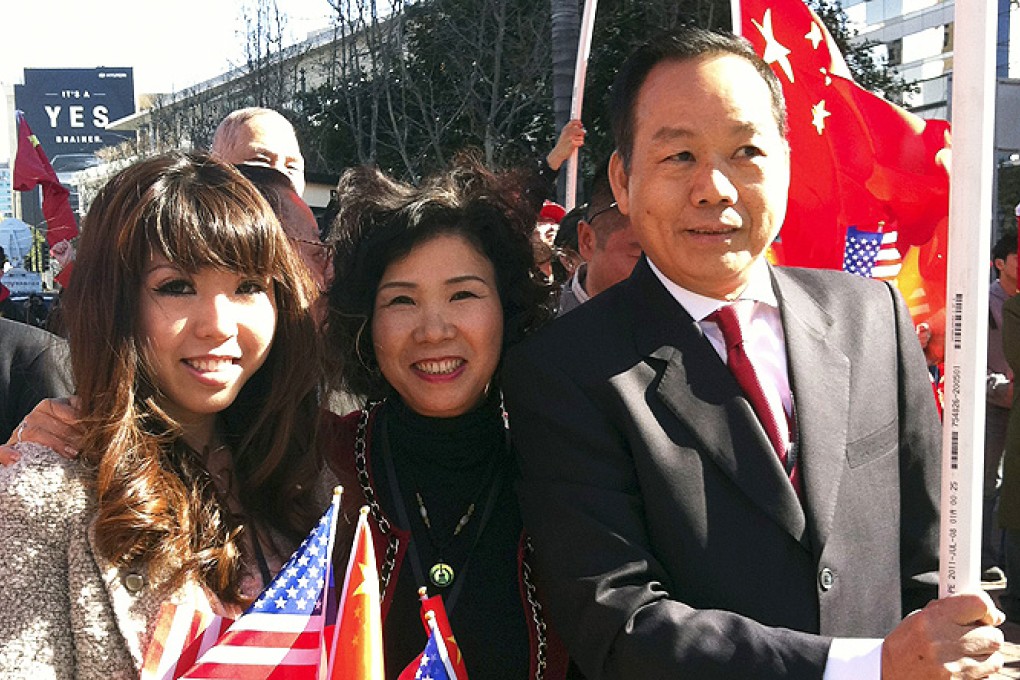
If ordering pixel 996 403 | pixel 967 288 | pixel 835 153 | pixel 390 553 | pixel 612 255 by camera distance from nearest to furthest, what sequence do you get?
pixel 967 288, pixel 390 553, pixel 612 255, pixel 835 153, pixel 996 403

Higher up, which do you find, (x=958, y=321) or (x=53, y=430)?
(x=958, y=321)

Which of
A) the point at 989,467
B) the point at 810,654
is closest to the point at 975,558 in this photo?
the point at 810,654

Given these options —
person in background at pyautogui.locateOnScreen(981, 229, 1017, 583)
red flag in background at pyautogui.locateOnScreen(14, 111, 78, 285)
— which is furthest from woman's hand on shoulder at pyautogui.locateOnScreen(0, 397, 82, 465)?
red flag in background at pyautogui.locateOnScreen(14, 111, 78, 285)

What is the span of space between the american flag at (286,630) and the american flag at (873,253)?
2.63 metres

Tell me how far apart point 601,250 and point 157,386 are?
168 cm

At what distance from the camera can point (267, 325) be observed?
2.35 m

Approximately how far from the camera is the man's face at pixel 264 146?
4.66 metres

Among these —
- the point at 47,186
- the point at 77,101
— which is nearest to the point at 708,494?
the point at 47,186

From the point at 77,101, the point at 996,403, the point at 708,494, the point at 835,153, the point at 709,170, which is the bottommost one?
the point at 996,403

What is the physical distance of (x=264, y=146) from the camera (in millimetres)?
4660

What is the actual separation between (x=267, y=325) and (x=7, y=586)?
2.25ft

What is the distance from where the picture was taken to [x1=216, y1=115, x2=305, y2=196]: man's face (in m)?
4.66

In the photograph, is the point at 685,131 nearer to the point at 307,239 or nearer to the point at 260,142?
the point at 307,239

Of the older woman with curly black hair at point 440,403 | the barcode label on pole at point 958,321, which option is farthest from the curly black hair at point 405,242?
the barcode label on pole at point 958,321
